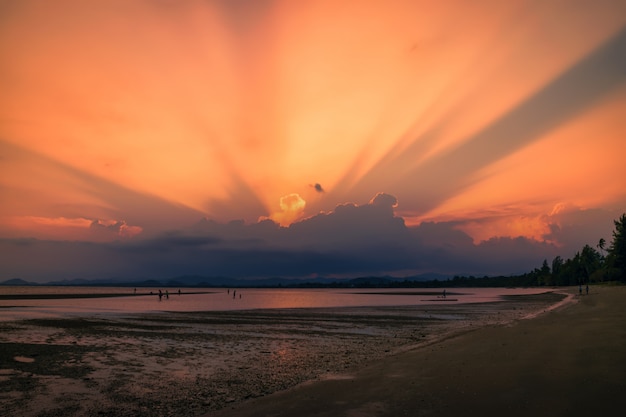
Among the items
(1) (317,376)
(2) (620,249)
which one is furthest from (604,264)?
(1) (317,376)

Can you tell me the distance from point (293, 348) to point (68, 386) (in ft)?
43.6

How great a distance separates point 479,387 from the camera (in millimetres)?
13008

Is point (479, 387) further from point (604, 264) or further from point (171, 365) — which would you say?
point (604, 264)

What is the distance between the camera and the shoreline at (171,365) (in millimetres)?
14289

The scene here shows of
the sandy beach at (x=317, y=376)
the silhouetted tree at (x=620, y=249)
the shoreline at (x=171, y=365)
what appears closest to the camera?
the sandy beach at (x=317, y=376)

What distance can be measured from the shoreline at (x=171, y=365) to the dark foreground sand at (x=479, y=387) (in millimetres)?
1539

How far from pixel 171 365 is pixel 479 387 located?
14.8 m

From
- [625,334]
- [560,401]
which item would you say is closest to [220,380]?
[560,401]

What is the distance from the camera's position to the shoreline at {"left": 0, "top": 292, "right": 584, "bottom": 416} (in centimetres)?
1429

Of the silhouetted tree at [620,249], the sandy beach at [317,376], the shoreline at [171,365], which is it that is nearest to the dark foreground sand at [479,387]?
the sandy beach at [317,376]

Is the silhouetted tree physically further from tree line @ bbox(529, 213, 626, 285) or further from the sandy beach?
the sandy beach

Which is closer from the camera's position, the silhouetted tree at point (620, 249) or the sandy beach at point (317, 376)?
the sandy beach at point (317, 376)

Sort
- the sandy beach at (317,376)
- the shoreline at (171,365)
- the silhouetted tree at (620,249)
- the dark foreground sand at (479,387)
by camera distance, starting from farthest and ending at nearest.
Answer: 1. the silhouetted tree at (620,249)
2. the shoreline at (171,365)
3. the sandy beach at (317,376)
4. the dark foreground sand at (479,387)

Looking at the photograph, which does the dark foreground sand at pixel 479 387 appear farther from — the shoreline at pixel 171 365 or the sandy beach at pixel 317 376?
the shoreline at pixel 171 365
